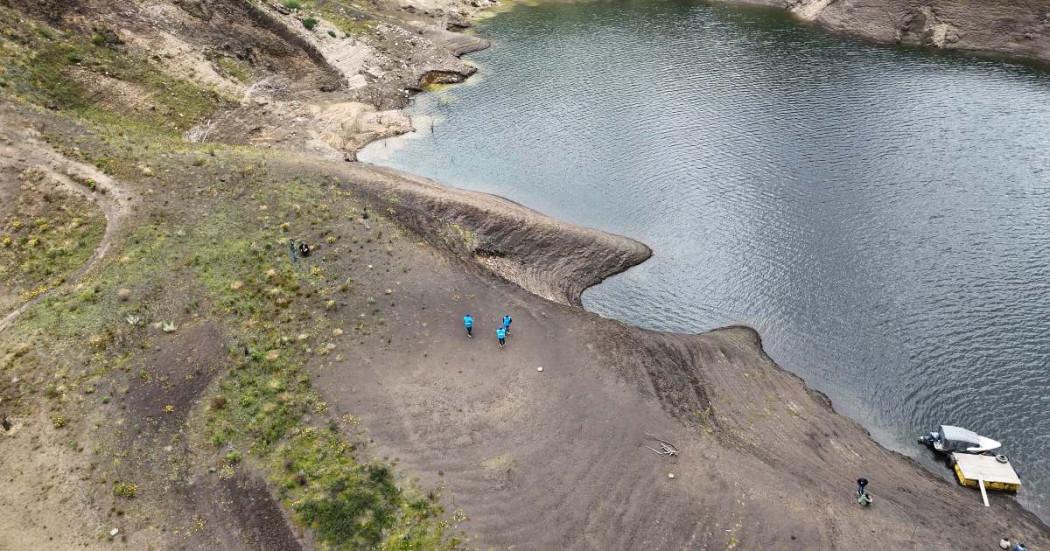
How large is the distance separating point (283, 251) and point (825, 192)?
5175 cm

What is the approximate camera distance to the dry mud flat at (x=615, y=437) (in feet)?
100

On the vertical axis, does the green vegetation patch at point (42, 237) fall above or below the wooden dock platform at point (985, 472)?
below

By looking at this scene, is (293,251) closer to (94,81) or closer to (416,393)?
(416,393)

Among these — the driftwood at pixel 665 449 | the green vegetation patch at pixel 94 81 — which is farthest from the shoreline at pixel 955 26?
the green vegetation patch at pixel 94 81

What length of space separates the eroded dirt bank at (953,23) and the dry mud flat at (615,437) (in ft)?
302

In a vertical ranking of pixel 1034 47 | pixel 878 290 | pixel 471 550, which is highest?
pixel 1034 47

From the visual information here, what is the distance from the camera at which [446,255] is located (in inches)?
1954

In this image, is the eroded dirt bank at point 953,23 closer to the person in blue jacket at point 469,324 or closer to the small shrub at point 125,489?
the person in blue jacket at point 469,324

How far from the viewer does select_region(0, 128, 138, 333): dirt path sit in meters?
47.1

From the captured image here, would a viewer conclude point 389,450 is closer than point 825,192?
Yes

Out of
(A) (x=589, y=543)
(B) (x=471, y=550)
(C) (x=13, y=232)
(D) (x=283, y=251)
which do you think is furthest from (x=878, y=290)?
(C) (x=13, y=232)

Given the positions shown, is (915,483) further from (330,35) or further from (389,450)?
(330,35)

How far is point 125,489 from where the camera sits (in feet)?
95.3

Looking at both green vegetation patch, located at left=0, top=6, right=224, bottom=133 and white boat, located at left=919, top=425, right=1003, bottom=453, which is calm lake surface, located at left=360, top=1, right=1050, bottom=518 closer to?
white boat, located at left=919, top=425, right=1003, bottom=453
